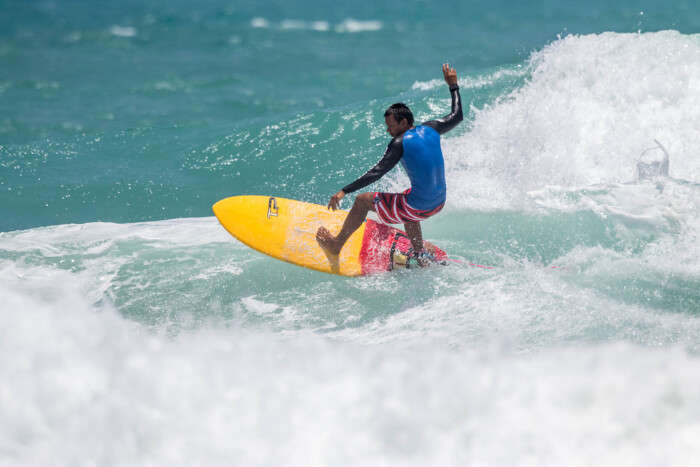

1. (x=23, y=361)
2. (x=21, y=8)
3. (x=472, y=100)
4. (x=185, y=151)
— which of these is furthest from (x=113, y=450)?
(x=21, y=8)

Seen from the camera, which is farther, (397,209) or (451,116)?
(397,209)

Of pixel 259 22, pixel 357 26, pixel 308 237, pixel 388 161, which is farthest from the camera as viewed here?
pixel 259 22

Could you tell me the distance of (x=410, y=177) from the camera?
4.53 m

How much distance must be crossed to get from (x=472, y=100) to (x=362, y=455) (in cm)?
625

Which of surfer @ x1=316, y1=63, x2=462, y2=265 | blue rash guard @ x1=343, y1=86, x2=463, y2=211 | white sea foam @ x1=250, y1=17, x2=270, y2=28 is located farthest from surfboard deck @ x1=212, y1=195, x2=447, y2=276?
white sea foam @ x1=250, y1=17, x2=270, y2=28

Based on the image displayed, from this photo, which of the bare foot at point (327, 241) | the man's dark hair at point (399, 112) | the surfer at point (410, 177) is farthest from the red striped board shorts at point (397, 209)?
the man's dark hair at point (399, 112)

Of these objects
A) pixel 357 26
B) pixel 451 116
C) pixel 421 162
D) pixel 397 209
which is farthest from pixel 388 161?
pixel 357 26

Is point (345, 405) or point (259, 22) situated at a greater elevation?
point (259, 22)

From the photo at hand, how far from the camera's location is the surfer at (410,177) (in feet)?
14.2

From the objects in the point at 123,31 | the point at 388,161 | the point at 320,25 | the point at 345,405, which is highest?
the point at 123,31

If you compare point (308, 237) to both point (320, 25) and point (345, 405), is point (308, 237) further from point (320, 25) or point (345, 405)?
point (320, 25)

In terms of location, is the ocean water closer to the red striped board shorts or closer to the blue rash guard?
the red striped board shorts

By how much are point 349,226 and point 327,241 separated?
9.3 inches

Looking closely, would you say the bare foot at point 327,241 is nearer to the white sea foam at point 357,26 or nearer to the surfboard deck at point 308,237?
the surfboard deck at point 308,237
